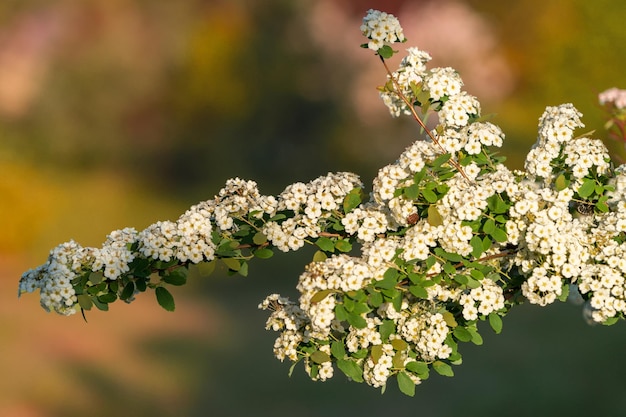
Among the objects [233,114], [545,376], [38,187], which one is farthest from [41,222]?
[545,376]

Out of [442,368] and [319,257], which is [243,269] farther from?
[442,368]

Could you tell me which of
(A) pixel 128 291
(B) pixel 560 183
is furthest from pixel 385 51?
(A) pixel 128 291

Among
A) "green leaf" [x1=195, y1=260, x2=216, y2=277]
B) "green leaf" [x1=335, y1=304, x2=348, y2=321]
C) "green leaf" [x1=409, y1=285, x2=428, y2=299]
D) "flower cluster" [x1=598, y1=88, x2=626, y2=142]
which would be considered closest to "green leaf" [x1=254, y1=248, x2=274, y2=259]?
"green leaf" [x1=195, y1=260, x2=216, y2=277]

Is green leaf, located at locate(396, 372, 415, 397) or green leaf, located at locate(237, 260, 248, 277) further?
green leaf, located at locate(237, 260, 248, 277)

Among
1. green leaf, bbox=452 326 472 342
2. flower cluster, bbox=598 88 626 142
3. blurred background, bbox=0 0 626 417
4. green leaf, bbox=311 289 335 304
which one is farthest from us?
blurred background, bbox=0 0 626 417

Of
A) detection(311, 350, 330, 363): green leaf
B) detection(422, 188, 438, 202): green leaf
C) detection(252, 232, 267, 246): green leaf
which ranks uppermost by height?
detection(252, 232, 267, 246): green leaf

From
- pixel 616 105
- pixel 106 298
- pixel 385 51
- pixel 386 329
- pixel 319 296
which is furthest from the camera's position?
pixel 616 105

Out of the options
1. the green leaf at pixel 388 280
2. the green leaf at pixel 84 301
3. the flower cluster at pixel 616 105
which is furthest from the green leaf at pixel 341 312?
the flower cluster at pixel 616 105

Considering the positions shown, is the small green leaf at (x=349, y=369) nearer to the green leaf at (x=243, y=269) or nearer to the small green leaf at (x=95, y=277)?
the green leaf at (x=243, y=269)

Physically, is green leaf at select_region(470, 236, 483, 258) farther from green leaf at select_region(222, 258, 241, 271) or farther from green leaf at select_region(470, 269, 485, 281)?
green leaf at select_region(222, 258, 241, 271)
